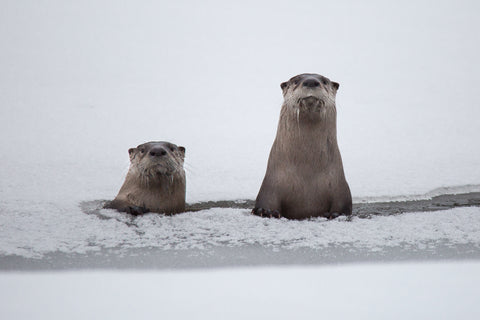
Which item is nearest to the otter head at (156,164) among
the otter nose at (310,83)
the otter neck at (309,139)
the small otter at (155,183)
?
the small otter at (155,183)

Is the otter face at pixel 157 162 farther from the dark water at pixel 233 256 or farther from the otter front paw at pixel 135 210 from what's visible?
the dark water at pixel 233 256

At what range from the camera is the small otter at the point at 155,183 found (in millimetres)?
4410

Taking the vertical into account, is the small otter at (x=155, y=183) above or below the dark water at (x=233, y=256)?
above

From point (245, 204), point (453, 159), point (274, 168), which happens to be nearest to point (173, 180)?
point (274, 168)

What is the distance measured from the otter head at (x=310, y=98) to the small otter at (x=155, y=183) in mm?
733

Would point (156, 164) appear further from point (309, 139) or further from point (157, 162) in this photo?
point (309, 139)

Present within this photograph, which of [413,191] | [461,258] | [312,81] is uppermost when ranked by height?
[312,81]

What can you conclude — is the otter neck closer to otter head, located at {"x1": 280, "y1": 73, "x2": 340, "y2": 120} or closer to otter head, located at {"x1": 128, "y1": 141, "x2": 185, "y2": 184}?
otter head, located at {"x1": 280, "y1": 73, "x2": 340, "y2": 120}

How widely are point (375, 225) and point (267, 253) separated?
84cm

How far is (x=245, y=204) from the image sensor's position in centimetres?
527

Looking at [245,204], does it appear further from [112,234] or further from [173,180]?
[112,234]

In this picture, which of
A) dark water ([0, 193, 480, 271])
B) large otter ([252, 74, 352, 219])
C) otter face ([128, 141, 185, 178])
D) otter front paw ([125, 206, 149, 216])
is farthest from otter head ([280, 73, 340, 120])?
otter front paw ([125, 206, 149, 216])

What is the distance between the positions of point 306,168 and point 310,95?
16.5 inches

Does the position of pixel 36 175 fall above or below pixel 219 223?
above
